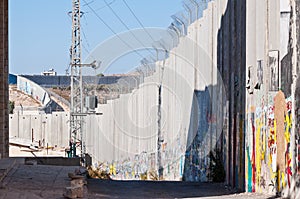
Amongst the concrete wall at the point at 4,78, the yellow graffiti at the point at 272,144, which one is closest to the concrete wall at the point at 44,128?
the concrete wall at the point at 4,78

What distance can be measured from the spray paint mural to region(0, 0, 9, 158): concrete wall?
10.4 m

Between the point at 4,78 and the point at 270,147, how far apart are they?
525 inches

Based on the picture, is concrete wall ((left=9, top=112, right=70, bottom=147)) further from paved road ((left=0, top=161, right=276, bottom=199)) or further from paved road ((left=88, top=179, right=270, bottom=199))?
paved road ((left=0, top=161, right=276, bottom=199))

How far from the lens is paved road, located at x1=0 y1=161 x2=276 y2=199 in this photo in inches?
563

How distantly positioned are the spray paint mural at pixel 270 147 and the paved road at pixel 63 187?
0.47 metres

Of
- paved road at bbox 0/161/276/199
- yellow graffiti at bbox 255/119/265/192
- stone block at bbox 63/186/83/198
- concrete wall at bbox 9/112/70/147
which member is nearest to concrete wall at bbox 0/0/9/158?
paved road at bbox 0/161/276/199

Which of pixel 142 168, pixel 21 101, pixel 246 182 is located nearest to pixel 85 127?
pixel 142 168

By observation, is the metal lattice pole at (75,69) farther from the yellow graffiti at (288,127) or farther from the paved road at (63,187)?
the yellow graffiti at (288,127)

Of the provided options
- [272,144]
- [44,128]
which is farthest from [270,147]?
[44,128]

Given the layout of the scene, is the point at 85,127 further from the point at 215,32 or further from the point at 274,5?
the point at 274,5

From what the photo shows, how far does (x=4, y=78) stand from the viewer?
89.0 ft

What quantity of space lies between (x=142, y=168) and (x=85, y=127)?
37.1ft

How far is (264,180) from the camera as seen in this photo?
16797mm

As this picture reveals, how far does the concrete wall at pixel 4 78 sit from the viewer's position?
26.2m
